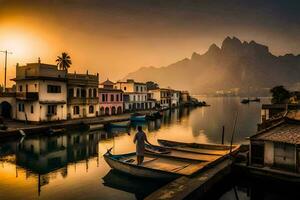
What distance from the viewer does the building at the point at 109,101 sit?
59019 mm

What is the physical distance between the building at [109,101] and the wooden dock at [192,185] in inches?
1751

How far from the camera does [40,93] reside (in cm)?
4212

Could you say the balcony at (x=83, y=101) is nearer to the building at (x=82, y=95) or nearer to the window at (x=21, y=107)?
the building at (x=82, y=95)

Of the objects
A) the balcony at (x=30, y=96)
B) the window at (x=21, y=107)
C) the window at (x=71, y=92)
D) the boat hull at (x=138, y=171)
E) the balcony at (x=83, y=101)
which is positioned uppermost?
the window at (x=71, y=92)

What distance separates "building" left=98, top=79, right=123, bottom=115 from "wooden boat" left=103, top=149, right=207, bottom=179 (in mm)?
39313

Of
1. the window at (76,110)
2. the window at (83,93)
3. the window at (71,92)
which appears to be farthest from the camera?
the window at (83,93)

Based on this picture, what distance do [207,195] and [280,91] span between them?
6467cm

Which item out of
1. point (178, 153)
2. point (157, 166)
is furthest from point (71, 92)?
point (157, 166)

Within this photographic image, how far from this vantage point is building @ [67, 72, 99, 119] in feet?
160

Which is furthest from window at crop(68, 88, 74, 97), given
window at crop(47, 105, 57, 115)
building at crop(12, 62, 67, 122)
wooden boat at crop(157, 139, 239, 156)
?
wooden boat at crop(157, 139, 239, 156)

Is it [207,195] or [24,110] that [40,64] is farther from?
[207,195]

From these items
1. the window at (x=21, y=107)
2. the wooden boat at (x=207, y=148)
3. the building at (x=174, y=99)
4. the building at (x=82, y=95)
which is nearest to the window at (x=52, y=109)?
the building at (x=82, y=95)

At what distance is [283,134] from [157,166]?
8.99 metres

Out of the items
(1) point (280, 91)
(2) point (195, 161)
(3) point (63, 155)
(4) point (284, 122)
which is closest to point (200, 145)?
(2) point (195, 161)
